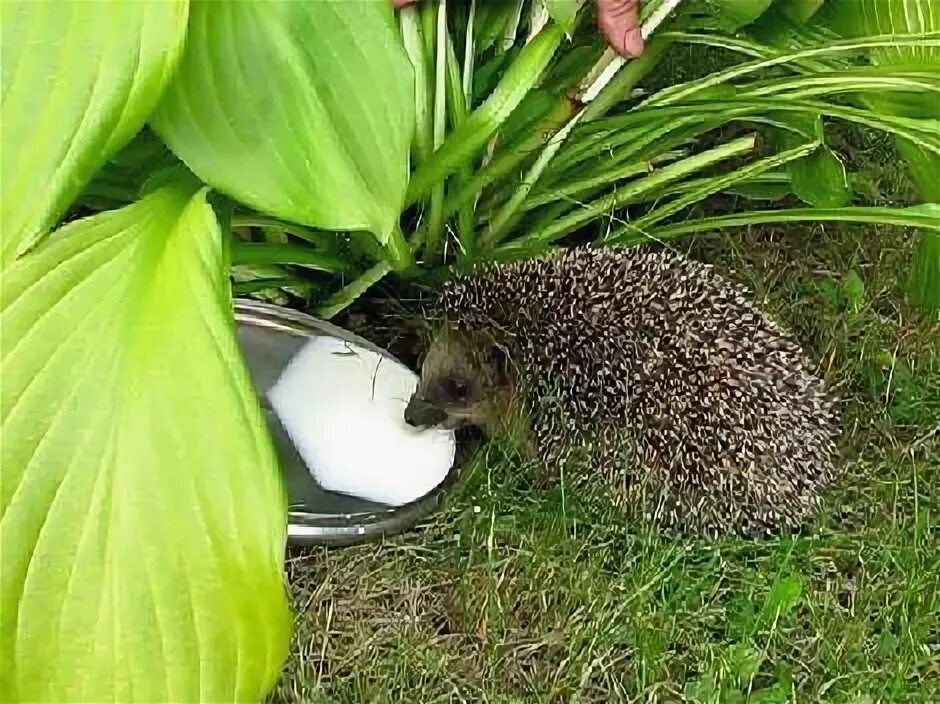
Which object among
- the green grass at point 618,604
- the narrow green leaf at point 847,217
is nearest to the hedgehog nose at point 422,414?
the green grass at point 618,604

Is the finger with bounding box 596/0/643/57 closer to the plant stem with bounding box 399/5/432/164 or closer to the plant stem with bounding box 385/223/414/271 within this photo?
the plant stem with bounding box 399/5/432/164

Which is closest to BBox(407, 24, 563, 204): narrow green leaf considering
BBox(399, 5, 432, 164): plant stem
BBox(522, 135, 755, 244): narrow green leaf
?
BBox(399, 5, 432, 164): plant stem

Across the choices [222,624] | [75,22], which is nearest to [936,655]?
[222,624]

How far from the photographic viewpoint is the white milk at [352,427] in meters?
1.29

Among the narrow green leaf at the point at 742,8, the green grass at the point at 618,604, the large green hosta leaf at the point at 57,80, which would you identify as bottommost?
the green grass at the point at 618,604

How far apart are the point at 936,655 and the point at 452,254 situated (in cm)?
74

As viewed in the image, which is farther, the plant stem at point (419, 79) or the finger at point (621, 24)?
the plant stem at point (419, 79)

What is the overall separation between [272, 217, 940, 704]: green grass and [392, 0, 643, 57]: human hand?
1.86ft

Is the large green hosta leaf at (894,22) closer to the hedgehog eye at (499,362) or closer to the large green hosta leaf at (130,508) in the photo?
the hedgehog eye at (499,362)

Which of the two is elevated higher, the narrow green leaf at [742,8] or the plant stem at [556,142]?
the narrow green leaf at [742,8]

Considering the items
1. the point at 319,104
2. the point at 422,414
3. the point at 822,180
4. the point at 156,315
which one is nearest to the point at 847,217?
the point at 822,180

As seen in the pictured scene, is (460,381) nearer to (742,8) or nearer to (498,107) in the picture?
(498,107)

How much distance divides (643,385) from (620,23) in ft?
1.38

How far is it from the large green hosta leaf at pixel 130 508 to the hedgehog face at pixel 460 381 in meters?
0.56
